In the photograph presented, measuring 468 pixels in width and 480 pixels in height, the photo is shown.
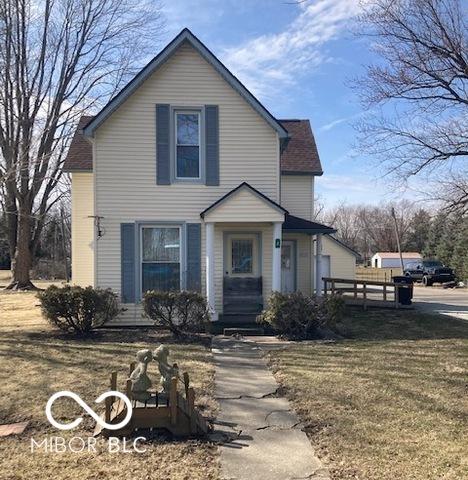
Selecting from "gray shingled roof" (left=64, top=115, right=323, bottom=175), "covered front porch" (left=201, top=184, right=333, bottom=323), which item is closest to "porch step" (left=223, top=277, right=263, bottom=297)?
"covered front porch" (left=201, top=184, right=333, bottom=323)

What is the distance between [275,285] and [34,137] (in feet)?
55.7

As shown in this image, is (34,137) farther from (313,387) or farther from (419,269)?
(419,269)

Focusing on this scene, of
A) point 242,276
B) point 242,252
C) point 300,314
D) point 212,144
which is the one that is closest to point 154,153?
point 212,144

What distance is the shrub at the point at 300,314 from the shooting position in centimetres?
1094

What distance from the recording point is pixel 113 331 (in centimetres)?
1191

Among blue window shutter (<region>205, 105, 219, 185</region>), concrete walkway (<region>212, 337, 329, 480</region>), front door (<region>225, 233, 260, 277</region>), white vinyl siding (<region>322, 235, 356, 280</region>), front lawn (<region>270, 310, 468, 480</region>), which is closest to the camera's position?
concrete walkway (<region>212, 337, 329, 480</region>)

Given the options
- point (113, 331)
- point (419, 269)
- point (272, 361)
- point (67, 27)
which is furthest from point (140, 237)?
point (419, 269)

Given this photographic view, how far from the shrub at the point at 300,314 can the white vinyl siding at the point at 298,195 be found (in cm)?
631

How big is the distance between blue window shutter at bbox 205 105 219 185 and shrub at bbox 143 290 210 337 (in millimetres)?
3515

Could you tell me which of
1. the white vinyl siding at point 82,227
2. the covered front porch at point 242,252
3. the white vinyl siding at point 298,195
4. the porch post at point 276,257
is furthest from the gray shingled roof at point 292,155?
the porch post at point 276,257

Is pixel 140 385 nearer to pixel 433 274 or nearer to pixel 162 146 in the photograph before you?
pixel 162 146

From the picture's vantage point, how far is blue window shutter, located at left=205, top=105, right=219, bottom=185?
13.0 meters

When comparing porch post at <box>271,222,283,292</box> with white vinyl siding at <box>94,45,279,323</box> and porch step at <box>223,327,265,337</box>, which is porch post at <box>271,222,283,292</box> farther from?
porch step at <box>223,327,265,337</box>

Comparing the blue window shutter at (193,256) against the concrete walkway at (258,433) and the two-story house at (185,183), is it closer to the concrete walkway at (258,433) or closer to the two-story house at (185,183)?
the two-story house at (185,183)
